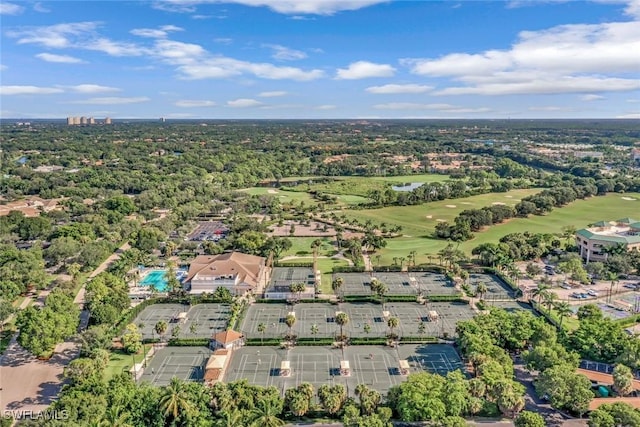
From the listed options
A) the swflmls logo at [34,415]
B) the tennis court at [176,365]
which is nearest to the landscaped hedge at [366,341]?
the tennis court at [176,365]

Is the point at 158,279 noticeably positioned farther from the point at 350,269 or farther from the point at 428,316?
the point at 428,316

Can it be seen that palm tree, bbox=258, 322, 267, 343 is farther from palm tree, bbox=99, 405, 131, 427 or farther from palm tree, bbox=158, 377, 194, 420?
palm tree, bbox=99, 405, 131, 427

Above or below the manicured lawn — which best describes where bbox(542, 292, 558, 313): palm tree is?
below

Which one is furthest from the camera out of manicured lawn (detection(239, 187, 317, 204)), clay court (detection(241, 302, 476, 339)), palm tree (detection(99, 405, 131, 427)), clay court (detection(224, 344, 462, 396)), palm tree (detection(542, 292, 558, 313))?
manicured lawn (detection(239, 187, 317, 204))

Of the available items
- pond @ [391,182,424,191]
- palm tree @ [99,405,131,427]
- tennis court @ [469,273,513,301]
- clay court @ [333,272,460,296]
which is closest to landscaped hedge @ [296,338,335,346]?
clay court @ [333,272,460,296]

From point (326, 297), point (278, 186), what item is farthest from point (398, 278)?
point (278, 186)

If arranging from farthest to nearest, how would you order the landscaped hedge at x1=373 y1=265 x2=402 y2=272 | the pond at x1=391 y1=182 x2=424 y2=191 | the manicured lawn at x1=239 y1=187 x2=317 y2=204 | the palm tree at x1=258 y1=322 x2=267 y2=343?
the pond at x1=391 y1=182 x2=424 y2=191 → the manicured lawn at x1=239 y1=187 x2=317 y2=204 → the landscaped hedge at x1=373 y1=265 x2=402 y2=272 → the palm tree at x1=258 y1=322 x2=267 y2=343

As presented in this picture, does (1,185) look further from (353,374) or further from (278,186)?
(353,374)
